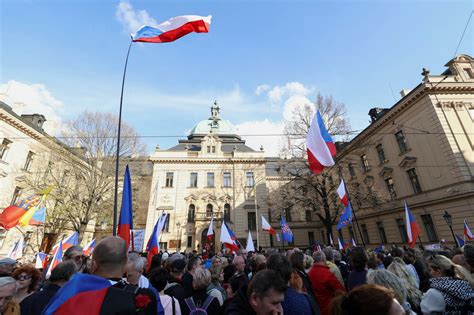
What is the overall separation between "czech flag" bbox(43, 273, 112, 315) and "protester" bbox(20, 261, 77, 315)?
1.59 meters

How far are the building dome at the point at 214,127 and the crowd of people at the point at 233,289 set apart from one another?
1322 inches

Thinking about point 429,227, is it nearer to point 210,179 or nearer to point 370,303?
point 370,303

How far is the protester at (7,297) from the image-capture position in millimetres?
2516

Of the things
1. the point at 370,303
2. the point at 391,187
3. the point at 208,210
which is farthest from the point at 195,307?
the point at 208,210

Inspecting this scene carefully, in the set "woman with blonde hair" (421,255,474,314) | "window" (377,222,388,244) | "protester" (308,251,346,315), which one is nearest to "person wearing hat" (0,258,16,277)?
"protester" (308,251,346,315)

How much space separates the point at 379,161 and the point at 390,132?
3243 mm

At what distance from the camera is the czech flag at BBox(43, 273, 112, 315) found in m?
1.62

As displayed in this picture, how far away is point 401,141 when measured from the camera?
20.6m

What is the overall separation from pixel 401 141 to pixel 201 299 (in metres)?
23.7

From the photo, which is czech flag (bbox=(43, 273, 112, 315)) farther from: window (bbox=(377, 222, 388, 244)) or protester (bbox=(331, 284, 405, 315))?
window (bbox=(377, 222, 388, 244))

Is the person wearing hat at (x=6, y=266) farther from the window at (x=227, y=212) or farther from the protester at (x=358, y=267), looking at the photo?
the window at (x=227, y=212)

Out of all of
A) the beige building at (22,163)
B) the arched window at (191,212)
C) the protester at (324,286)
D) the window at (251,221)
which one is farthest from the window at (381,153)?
the beige building at (22,163)

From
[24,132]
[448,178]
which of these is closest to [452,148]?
[448,178]

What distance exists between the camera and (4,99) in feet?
82.0
